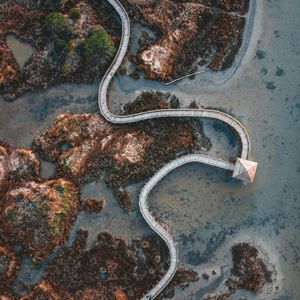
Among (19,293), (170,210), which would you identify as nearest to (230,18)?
(170,210)

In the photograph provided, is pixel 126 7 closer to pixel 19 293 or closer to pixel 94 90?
pixel 94 90

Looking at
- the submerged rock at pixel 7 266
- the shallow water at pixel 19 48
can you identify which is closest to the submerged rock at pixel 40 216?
the submerged rock at pixel 7 266

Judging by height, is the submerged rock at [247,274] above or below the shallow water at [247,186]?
below

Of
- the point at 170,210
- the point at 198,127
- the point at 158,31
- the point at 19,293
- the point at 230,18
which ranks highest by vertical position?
the point at 230,18

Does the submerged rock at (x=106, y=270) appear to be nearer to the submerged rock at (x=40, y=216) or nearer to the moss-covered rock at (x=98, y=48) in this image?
the submerged rock at (x=40, y=216)

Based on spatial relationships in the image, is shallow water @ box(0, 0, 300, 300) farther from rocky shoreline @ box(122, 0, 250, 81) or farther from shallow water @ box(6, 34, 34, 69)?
shallow water @ box(6, 34, 34, 69)

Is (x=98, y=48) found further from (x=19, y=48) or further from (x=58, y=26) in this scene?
(x=19, y=48)

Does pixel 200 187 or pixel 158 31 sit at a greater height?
pixel 158 31
